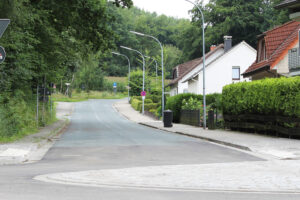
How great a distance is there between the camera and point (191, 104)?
36188 millimetres

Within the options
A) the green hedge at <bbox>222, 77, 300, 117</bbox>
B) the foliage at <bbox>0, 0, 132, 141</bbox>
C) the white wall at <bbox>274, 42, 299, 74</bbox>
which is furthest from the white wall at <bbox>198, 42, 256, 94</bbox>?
the green hedge at <bbox>222, 77, 300, 117</bbox>

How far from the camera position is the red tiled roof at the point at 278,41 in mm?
30394

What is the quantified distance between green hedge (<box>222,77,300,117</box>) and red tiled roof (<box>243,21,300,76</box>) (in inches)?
250

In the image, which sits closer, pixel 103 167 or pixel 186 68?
pixel 103 167

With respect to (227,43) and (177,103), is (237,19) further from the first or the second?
(177,103)

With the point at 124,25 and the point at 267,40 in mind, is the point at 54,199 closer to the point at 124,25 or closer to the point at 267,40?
the point at 267,40

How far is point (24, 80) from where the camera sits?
2309 cm

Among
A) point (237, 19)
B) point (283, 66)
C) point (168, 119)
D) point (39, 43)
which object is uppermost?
point (237, 19)

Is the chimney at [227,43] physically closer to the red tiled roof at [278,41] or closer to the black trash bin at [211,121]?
the red tiled roof at [278,41]

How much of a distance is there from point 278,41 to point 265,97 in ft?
42.9

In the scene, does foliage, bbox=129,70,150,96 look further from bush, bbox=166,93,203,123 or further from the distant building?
bush, bbox=166,93,203,123

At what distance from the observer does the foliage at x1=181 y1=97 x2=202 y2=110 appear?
35219 mm

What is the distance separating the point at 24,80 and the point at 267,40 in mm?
18515

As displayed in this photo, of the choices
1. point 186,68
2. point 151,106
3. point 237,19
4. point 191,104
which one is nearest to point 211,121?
point 191,104
